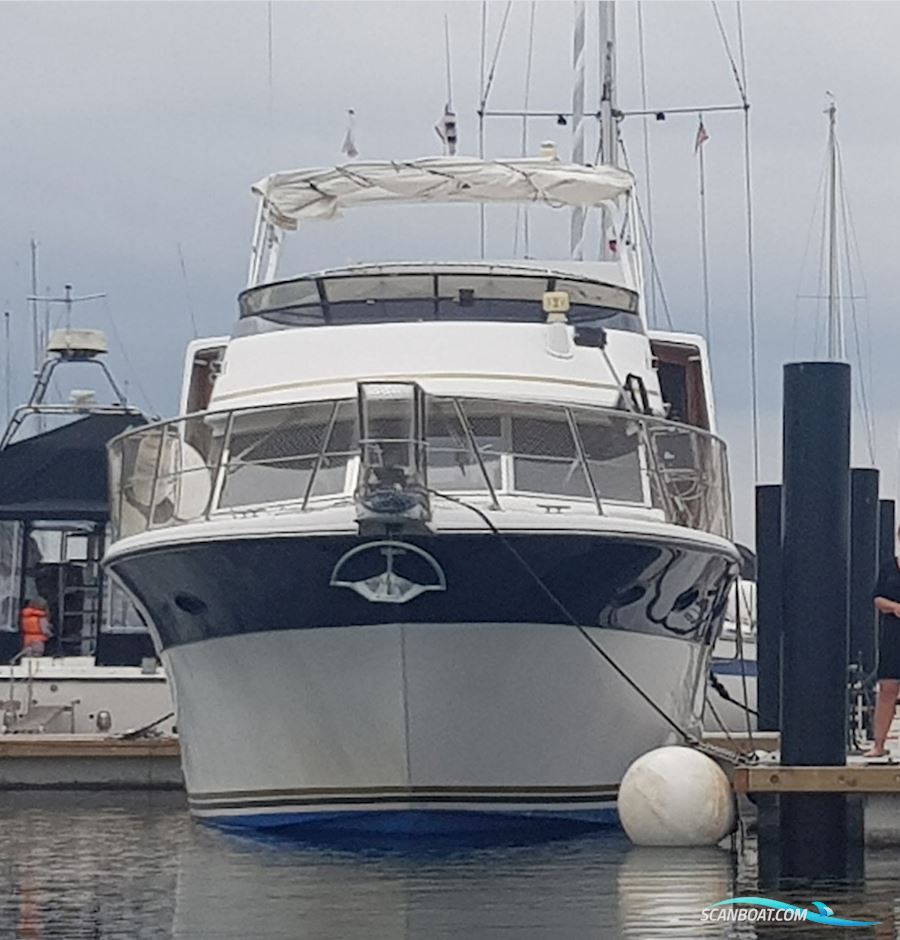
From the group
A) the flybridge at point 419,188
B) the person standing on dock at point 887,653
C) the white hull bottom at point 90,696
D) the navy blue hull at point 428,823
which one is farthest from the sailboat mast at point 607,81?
the person standing on dock at point 887,653

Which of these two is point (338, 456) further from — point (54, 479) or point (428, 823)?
point (54, 479)

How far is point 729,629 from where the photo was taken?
2408 centimetres

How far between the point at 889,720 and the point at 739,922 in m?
3.78

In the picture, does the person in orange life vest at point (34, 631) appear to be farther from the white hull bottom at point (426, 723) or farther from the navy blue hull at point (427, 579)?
the navy blue hull at point (427, 579)

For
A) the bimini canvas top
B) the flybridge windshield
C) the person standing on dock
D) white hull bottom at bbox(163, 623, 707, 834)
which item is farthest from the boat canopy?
the person standing on dock

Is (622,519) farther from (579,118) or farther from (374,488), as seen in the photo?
(579,118)

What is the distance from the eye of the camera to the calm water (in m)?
9.98

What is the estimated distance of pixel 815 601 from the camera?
12.5 m

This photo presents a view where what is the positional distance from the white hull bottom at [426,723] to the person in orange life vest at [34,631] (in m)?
5.99

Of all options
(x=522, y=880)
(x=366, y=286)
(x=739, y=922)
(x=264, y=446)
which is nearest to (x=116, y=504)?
(x=264, y=446)

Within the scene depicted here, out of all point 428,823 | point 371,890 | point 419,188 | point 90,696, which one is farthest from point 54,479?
point 371,890

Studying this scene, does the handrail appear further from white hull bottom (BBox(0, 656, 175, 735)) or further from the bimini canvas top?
white hull bottom (BBox(0, 656, 175, 735))

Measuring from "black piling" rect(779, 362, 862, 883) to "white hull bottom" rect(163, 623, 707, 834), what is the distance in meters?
1.74

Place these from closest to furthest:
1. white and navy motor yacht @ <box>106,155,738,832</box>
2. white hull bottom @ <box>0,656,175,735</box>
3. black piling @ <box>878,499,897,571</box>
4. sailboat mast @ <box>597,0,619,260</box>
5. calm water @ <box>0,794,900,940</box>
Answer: calm water @ <box>0,794,900,940</box> → white and navy motor yacht @ <box>106,155,738,832</box> → white hull bottom @ <box>0,656,175,735</box> → black piling @ <box>878,499,897,571</box> → sailboat mast @ <box>597,0,619,260</box>
